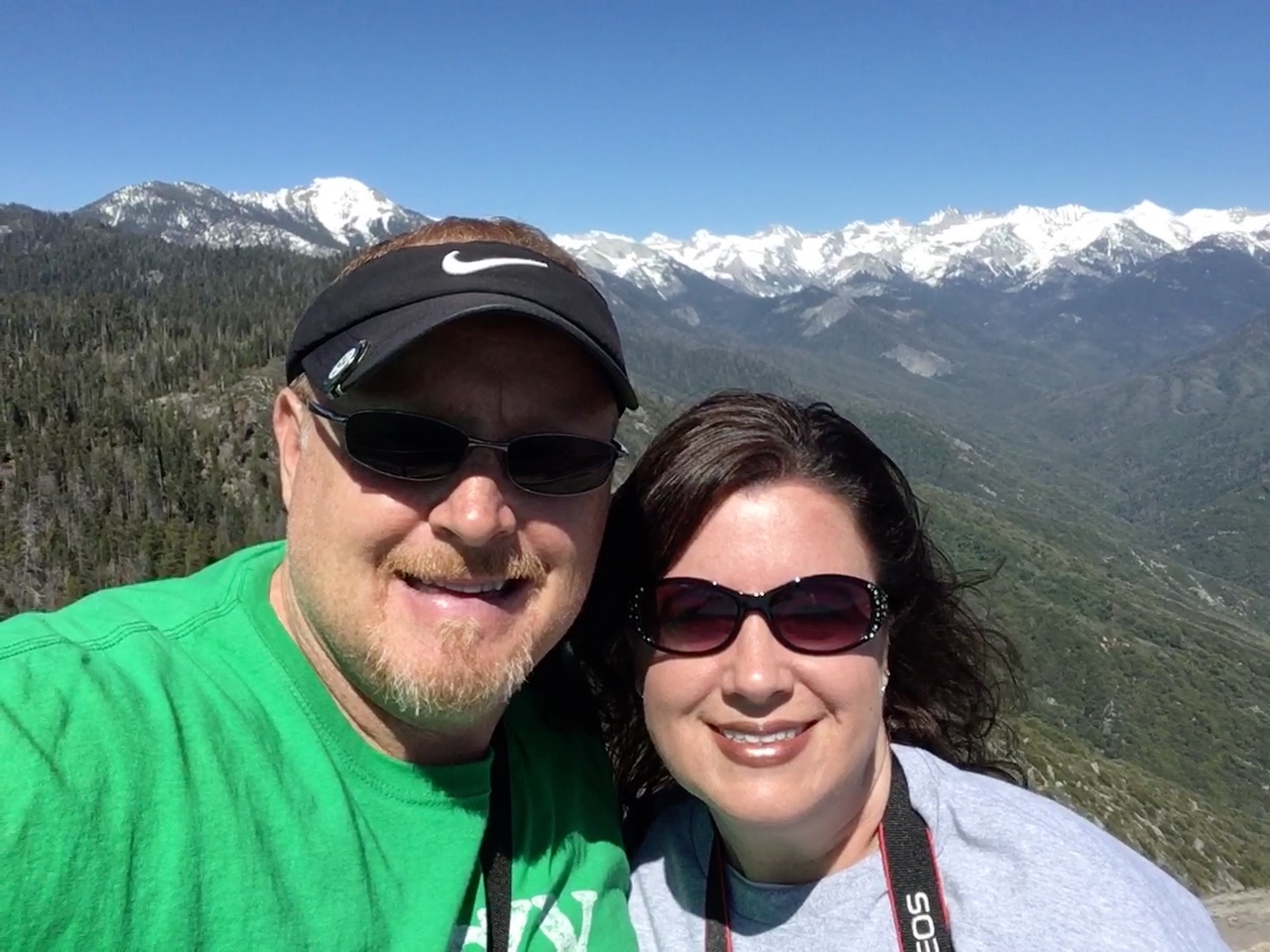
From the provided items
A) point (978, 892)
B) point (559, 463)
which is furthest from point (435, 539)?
point (978, 892)

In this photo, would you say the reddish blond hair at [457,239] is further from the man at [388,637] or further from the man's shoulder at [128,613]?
the man's shoulder at [128,613]

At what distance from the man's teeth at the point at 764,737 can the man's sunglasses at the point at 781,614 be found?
0.38m

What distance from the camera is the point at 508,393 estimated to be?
10.5 feet

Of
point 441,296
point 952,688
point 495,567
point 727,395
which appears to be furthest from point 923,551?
point 441,296

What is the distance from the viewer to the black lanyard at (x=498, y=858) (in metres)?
3.21

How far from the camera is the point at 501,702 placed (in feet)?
10.8

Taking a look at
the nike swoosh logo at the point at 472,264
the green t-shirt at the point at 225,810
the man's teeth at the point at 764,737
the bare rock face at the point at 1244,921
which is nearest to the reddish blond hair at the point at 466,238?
the nike swoosh logo at the point at 472,264

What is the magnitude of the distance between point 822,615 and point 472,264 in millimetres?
2306

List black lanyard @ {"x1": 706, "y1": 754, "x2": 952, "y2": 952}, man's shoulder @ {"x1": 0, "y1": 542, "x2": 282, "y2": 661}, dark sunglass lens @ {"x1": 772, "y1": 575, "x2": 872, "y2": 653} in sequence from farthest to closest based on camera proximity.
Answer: dark sunglass lens @ {"x1": 772, "y1": 575, "x2": 872, "y2": 653}, black lanyard @ {"x1": 706, "y1": 754, "x2": 952, "y2": 952}, man's shoulder @ {"x1": 0, "y1": 542, "x2": 282, "y2": 661}

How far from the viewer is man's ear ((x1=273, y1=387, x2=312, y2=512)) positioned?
3.48m

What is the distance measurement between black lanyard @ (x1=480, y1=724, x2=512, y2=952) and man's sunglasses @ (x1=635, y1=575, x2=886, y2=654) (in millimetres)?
985

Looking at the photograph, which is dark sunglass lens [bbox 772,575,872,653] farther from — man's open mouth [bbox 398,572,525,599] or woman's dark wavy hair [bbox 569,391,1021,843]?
man's open mouth [bbox 398,572,525,599]

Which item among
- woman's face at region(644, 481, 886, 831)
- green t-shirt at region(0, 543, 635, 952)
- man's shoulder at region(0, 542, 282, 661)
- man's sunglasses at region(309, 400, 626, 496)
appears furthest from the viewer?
woman's face at region(644, 481, 886, 831)

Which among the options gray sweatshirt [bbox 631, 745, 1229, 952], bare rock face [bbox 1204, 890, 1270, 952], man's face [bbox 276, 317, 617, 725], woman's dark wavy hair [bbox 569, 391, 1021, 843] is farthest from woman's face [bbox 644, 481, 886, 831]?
bare rock face [bbox 1204, 890, 1270, 952]
